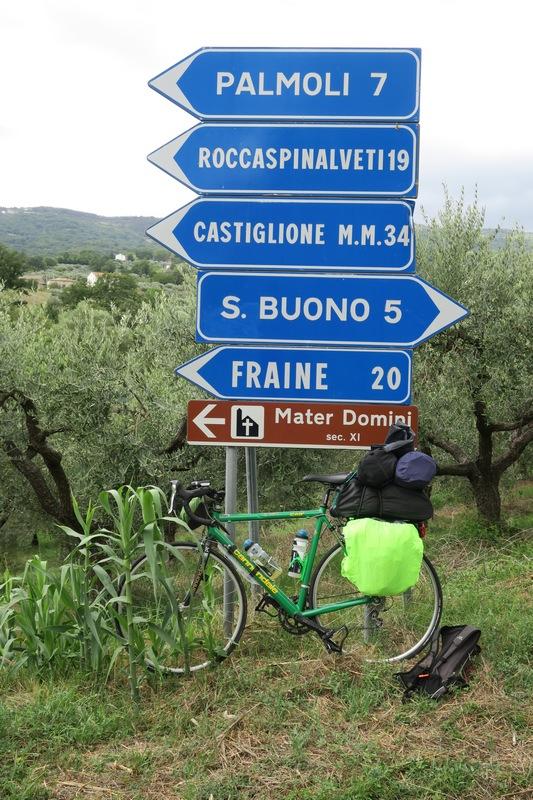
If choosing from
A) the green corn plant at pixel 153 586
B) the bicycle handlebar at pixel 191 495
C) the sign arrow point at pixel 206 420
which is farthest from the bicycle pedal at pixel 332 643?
the sign arrow point at pixel 206 420

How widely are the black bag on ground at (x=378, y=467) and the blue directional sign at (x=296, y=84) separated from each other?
7.18ft

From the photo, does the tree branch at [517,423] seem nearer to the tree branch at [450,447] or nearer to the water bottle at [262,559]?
the tree branch at [450,447]

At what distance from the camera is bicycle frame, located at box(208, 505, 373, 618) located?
4.26 m

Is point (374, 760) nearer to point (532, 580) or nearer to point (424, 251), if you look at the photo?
point (532, 580)

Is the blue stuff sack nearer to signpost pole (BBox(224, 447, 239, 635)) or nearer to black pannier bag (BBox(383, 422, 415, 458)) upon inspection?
black pannier bag (BBox(383, 422, 415, 458))

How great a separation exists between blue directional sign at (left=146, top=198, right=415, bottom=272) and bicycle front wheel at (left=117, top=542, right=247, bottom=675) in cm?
192

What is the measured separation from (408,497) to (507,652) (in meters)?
1.04

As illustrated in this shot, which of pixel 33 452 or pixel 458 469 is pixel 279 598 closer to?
pixel 33 452

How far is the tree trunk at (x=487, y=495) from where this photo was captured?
1448 centimetres

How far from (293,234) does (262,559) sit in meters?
2.11

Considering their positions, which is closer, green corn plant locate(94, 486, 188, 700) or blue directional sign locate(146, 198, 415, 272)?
green corn plant locate(94, 486, 188, 700)

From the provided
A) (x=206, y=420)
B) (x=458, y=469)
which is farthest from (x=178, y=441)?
(x=206, y=420)

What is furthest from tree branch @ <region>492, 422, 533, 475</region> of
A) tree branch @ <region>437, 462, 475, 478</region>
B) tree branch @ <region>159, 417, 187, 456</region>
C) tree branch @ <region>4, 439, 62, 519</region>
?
tree branch @ <region>4, 439, 62, 519</region>

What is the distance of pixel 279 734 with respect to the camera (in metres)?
3.44
